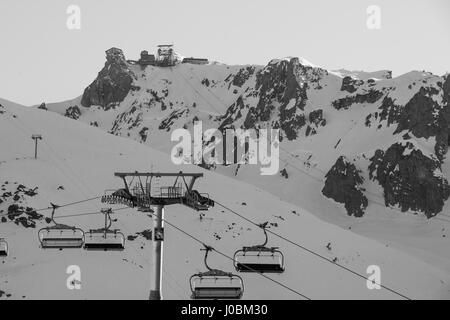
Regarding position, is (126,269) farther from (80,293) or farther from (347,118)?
(347,118)

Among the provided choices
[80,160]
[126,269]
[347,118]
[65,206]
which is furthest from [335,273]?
[347,118]

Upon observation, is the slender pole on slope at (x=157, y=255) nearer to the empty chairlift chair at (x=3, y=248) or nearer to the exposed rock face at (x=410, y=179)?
the empty chairlift chair at (x=3, y=248)

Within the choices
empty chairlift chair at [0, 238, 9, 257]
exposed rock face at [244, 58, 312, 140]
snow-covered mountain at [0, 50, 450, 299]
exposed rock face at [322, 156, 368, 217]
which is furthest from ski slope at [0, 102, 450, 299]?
exposed rock face at [244, 58, 312, 140]
